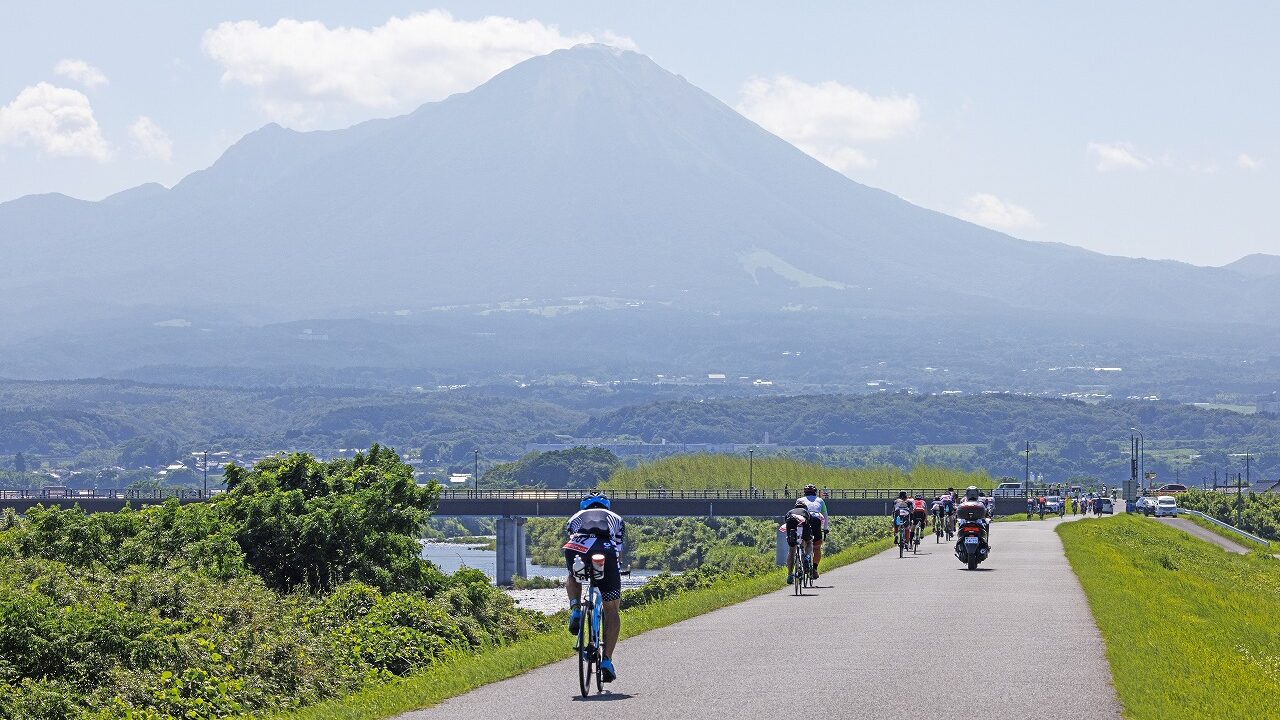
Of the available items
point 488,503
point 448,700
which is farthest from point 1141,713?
point 488,503

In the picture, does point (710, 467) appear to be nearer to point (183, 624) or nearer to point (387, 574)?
point (387, 574)

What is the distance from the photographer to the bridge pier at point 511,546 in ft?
441

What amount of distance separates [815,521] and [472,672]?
48.8 ft

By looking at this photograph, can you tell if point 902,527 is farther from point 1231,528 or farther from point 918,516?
point 1231,528

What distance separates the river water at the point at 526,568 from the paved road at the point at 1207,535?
27.4 meters

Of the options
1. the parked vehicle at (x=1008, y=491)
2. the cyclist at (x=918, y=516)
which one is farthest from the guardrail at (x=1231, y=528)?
the cyclist at (x=918, y=516)

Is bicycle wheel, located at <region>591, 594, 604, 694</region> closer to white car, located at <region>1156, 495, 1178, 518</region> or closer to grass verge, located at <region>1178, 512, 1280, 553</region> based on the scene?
grass verge, located at <region>1178, 512, 1280, 553</region>

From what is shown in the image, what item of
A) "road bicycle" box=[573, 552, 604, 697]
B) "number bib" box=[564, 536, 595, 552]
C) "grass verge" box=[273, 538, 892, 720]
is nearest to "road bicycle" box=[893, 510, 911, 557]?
"grass verge" box=[273, 538, 892, 720]

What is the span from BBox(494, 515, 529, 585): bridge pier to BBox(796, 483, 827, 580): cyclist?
322 ft

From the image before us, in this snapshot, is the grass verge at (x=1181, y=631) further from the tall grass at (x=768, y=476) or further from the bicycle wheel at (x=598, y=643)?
the tall grass at (x=768, y=476)

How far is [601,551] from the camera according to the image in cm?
2025

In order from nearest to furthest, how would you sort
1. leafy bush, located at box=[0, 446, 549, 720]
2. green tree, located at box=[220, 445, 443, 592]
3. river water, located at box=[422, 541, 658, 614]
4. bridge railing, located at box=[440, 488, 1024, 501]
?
leafy bush, located at box=[0, 446, 549, 720] < green tree, located at box=[220, 445, 443, 592] < river water, located at box=[422, 541, 658, 614] < bridge railing, located at box=[440, 488, 1024, 501]

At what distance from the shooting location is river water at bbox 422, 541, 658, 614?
103500mm

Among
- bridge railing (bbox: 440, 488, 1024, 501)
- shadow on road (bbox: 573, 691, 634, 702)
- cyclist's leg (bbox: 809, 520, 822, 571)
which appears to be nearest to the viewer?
shadow on road (bbox: 573, 691, 634, 702)
